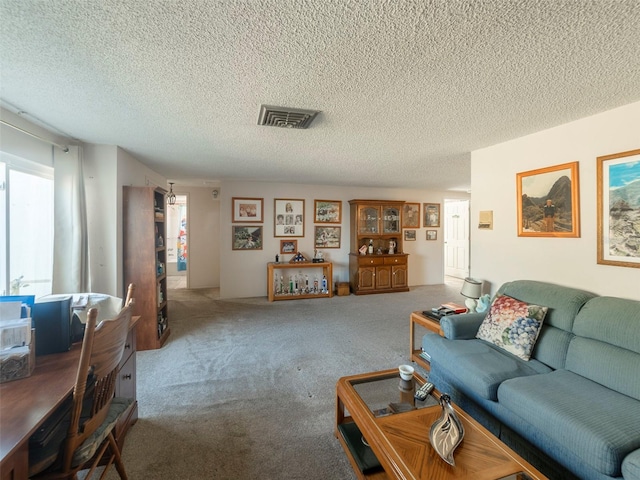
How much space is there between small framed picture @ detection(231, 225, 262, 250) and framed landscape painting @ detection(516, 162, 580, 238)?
4302 mm

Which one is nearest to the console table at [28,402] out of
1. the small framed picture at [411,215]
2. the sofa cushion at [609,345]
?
the sofa cushion at [609,345]

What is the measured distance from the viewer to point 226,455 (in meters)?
1.64

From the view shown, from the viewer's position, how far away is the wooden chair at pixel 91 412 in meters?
1.10

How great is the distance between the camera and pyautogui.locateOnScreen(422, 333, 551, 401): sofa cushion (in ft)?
5.70

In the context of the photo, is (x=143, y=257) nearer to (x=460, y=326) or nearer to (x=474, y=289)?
(x=460, y=326)

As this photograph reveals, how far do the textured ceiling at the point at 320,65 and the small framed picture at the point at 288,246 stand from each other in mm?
3069

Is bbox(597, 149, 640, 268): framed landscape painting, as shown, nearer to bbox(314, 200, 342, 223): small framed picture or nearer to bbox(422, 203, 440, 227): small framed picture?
bbox(314, 200, 342, 223): small framed picture

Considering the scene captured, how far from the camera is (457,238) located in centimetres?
760

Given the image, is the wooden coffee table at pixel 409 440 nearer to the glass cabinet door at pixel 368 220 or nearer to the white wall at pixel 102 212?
the white wall at pixel 102 212

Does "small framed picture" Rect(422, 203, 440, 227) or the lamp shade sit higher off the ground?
"small framed picture" Rect(422, 203, 440, 227)

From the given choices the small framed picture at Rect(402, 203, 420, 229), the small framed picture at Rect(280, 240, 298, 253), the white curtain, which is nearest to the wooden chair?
the white curtain

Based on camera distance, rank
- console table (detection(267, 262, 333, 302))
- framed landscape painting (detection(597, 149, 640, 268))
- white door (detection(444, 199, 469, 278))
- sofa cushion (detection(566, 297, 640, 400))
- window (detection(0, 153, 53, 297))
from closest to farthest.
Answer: sofa cushion (detection(566, 297, 640, 400)), framed landscape painting (detection(597, 149, 640, 268)), window (detection(0, 153, 53, 297)), console table (detection(267, 262, 333, 302)), white door (detection(444, 199, 469, 278))

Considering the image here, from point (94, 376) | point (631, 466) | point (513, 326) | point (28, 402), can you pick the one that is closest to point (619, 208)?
point (513, 326)

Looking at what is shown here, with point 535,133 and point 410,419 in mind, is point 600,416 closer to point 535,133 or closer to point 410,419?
point 410,419
